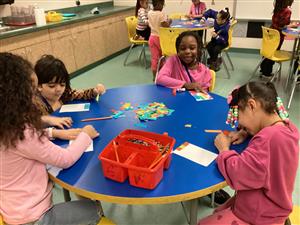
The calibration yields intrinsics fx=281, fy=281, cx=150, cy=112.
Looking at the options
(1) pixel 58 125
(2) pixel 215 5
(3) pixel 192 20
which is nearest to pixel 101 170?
(1) pixel 58 125

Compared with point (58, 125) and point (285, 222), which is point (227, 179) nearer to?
point (285, 222)

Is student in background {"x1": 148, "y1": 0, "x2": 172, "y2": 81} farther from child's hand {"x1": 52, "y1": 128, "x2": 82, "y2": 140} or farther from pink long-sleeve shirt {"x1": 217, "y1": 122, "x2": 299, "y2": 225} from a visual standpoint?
pink long-sleeve shirt {"x1": 217, "y1": 122, "x2": 299, "y2": 225}

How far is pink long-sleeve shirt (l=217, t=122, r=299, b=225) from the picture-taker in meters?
1.09

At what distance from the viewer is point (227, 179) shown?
3.73 ft

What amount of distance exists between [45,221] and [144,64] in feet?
15.1

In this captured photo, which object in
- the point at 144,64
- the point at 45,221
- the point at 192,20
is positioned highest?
the point at 192,20

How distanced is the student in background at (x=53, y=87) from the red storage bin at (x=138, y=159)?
31.5 inches

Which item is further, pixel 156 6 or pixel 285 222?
pixel 156 6

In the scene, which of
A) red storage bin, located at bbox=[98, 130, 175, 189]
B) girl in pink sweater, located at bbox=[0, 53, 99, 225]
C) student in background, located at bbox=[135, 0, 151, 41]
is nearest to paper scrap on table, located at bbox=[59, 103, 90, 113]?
girl in pink sweater, located at bbox=[0, 53, 99, 225]

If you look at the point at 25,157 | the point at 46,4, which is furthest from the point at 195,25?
the point at 25,157

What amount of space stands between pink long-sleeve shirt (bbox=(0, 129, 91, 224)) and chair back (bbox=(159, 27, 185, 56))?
3073mm

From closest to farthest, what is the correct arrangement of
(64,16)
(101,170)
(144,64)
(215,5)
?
(101,170) < (64,16) < (144,64) < (215,5)

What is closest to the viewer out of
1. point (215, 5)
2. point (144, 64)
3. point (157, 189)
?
point (157, 189)

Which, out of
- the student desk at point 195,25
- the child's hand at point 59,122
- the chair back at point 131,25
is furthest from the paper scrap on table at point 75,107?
the chair back at point 131,25
